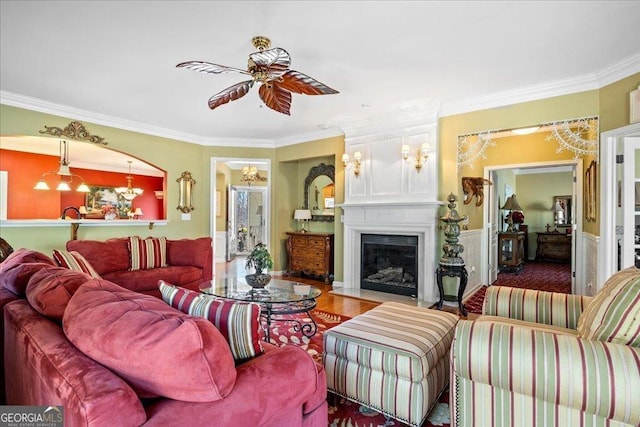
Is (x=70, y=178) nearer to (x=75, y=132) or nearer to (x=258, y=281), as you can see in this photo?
(x=75, y=132)

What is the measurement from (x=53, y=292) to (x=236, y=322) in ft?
2.52

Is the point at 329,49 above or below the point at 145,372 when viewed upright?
above

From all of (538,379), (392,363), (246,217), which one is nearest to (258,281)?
(392,363)

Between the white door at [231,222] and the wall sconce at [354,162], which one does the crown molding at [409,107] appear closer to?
the wall sconce at [354,162]

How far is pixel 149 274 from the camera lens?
3.78 meters

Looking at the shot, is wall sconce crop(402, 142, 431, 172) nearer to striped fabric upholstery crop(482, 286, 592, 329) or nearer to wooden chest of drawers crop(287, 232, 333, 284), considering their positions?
wooden chest of drawers crop(287, 232, 333, 284)

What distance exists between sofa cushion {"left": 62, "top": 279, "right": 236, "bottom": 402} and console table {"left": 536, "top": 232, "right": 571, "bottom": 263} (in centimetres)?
915

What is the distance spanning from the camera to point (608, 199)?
3139 mm

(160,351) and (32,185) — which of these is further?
(32,185)

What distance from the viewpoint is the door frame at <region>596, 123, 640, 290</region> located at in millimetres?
3105

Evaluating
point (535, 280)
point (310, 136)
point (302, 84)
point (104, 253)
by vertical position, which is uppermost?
point (310, 136)

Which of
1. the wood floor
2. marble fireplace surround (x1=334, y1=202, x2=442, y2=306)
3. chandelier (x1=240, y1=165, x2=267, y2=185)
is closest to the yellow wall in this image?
marble fireplace surround (x1=334, y1=202, x2=442, y2=306)

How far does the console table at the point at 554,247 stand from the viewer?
A: 304 inches

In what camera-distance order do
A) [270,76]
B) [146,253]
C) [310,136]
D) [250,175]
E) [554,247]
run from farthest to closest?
[554,247] → [250,175] → [310,136] → [146,253] → [270,76]
